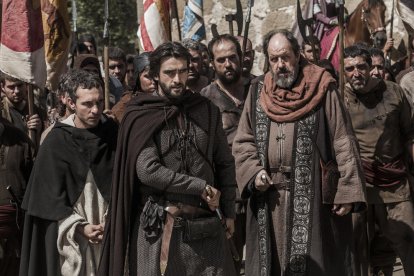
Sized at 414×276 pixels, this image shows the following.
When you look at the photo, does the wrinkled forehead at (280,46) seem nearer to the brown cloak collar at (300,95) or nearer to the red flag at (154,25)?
the brown cloak collar at (300,95)

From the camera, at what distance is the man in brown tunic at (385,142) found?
27.4 ft

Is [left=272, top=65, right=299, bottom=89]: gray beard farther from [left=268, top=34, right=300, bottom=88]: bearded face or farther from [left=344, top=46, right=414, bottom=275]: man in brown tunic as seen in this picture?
[left=344, top=46, right=414, bottom=275]: man in brown tunic

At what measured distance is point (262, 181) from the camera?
7.33 metres

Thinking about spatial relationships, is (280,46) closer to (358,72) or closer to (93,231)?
(358,72)

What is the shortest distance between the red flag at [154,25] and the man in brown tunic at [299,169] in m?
2.53

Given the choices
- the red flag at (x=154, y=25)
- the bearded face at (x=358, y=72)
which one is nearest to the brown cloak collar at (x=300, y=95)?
the bearded face at (x=358, y=72)

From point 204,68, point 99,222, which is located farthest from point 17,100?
point 99,222

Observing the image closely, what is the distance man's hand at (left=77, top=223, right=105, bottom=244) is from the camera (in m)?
6.91

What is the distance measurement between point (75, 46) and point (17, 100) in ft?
10.3

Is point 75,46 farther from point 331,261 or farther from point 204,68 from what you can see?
point 331,261

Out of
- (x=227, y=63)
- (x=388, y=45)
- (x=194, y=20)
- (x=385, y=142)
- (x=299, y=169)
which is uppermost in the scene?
(x=194, y=20)

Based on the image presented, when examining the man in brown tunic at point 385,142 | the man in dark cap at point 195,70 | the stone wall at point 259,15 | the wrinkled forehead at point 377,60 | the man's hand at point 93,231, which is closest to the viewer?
the man's hand at point 93,231

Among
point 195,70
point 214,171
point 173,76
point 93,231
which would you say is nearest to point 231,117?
point 195,70

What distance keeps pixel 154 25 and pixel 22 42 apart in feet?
5.59
